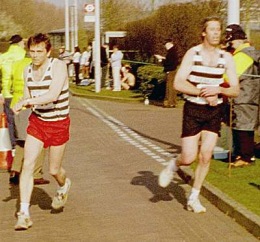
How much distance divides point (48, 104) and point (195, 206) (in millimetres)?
1943

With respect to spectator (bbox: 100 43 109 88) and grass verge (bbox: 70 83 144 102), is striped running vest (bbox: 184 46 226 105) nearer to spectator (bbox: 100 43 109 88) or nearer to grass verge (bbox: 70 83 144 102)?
grass verge (bbox: 70 83 144 102)

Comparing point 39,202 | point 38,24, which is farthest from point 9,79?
point 38,24

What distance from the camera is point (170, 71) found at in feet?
82.2

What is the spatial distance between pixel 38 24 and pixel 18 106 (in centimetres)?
8688

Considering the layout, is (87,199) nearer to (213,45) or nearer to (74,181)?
(74,181)

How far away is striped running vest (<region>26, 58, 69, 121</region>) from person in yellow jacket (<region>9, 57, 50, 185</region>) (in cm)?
221

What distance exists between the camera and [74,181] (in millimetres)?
11844

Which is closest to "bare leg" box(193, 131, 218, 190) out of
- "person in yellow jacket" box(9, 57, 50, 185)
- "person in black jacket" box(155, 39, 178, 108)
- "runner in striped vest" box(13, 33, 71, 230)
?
"runner in striped vest" box(13, 33, 71, 230)

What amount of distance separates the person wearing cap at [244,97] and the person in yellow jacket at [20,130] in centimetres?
270

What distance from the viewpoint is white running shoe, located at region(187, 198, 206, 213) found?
30.3 ft

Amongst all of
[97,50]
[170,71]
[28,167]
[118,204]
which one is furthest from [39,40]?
[97,50]

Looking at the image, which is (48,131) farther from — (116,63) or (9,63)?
(116,63)

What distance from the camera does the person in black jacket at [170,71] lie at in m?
Result: 24.7

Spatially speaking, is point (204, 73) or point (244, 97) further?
point (244, 97)
